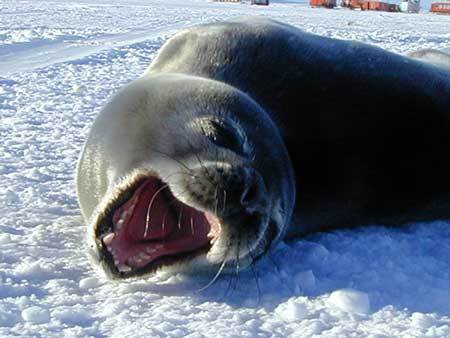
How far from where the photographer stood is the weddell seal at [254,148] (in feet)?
6.07

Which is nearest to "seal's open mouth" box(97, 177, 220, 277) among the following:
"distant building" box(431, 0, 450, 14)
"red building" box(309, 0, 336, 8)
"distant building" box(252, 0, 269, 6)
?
"distant building" box(252, 0, 269, 6)

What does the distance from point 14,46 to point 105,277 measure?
278 inches

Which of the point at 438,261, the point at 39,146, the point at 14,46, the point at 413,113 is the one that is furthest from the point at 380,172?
the point at 14,46

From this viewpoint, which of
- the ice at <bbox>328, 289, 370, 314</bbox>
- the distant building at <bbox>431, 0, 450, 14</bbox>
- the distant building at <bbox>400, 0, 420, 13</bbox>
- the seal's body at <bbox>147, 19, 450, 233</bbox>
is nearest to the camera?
the ice at <bbox>328, 289, 370, 314</bbox>

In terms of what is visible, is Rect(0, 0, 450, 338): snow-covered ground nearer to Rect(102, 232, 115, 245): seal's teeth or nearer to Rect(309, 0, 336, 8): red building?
Rect(102, 232, 115, 245): seal's teeth

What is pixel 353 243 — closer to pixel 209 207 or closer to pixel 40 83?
pixel 209 207

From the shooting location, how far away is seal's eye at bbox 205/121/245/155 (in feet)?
6.38

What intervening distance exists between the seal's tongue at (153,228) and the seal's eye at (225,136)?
0.20 metres

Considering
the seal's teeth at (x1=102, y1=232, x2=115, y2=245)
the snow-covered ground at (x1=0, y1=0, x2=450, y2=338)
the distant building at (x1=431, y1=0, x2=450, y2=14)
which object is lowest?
the distant building at (x1=431, y1=0, x2=450, y2=14)

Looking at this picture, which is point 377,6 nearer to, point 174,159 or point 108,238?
point 174,159

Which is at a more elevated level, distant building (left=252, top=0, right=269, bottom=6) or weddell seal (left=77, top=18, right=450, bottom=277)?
weddell seal (left=77, top=18, right=450, bottom=277)

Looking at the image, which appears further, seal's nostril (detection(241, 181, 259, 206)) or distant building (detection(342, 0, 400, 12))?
distant building (detection(342, 0, 400, 12))

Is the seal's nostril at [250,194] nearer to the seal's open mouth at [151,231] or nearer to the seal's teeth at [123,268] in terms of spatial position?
the seal's open mouth at [151,231]

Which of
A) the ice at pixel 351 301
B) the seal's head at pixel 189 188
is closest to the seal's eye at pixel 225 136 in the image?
the seal's head at pixel 189 188
